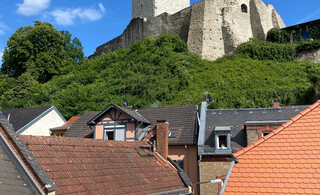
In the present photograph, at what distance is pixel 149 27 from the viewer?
40.9 m

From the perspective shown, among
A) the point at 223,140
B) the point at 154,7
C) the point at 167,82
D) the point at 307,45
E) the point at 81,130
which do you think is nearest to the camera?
the point at 223,140

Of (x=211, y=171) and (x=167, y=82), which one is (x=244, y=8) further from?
(x=211, y=171)

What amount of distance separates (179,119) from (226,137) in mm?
3404

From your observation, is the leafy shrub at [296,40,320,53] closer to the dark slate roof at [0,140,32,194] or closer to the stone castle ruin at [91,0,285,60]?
the stone castle ruin at [91,0,285,60]

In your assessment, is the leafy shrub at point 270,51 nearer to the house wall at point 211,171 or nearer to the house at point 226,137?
the house at point 226,137

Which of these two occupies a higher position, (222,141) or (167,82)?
(167,82)

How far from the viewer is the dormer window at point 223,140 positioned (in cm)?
1314

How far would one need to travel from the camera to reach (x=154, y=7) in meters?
41.7

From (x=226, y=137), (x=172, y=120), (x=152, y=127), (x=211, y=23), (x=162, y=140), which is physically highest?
(x=211, y=23)

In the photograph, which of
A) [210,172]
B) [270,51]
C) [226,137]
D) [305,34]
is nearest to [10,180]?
[210,172]

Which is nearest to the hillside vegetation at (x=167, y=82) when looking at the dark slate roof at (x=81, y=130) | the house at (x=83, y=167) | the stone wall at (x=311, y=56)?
the stone wall at (x=311, y=56)

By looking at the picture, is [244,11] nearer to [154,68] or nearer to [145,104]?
[154,68]

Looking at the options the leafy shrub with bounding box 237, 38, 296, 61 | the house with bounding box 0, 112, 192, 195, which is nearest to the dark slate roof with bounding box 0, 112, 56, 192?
the house with bounding box 0, 112, 192, 195

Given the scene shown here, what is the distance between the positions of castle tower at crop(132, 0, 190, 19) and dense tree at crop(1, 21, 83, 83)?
1109 centimetres
